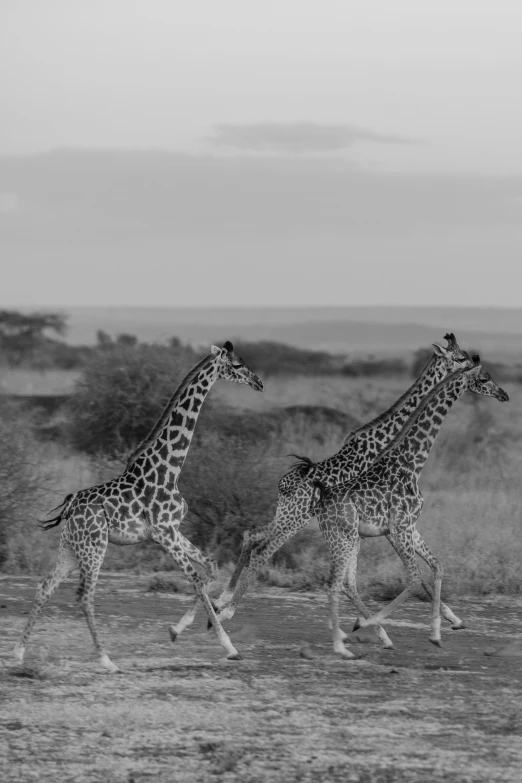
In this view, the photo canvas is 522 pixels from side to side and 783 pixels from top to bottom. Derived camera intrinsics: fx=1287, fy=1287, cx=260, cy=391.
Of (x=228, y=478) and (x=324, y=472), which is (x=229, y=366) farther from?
(x=228, y=478)

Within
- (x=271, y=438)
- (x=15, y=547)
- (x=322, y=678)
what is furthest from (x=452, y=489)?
(x=322, y=678)

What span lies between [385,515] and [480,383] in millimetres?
1391

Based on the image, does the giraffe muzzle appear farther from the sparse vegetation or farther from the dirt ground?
the sparse vegetation

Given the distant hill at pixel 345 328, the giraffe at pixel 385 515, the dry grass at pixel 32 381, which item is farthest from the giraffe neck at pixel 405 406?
the distant hill at pixel 345 328

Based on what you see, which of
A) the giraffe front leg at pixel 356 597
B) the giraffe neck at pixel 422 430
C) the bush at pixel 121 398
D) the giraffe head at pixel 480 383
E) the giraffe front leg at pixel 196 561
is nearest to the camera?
the giraffe front leg at pixel 196 561

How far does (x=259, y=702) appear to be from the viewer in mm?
7594

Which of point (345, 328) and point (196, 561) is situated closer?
point (196, 561)

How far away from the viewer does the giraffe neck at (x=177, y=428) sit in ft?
29.0

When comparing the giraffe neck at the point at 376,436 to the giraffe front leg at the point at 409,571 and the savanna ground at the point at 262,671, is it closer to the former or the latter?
the giraffe front leg at the point at 409,571

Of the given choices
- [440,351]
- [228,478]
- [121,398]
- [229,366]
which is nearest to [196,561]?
[229,366]

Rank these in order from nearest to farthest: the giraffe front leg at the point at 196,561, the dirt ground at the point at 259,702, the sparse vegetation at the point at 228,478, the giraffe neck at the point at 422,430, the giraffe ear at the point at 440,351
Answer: the dirt ground at the point at 259,702 → the giraffe front leg at the point at 196,561 → the giraffe neck at the point at 422,430 → the giraffe ear at the point at 440,351 → the sparse vegetation at the point at 228,478

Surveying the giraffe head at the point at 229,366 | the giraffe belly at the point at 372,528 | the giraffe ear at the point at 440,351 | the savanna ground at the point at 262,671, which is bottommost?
the savanna ground at the point at 262,671

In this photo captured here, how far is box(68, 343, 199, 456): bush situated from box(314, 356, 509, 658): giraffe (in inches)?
292

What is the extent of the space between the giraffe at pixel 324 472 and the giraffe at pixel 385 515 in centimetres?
20
